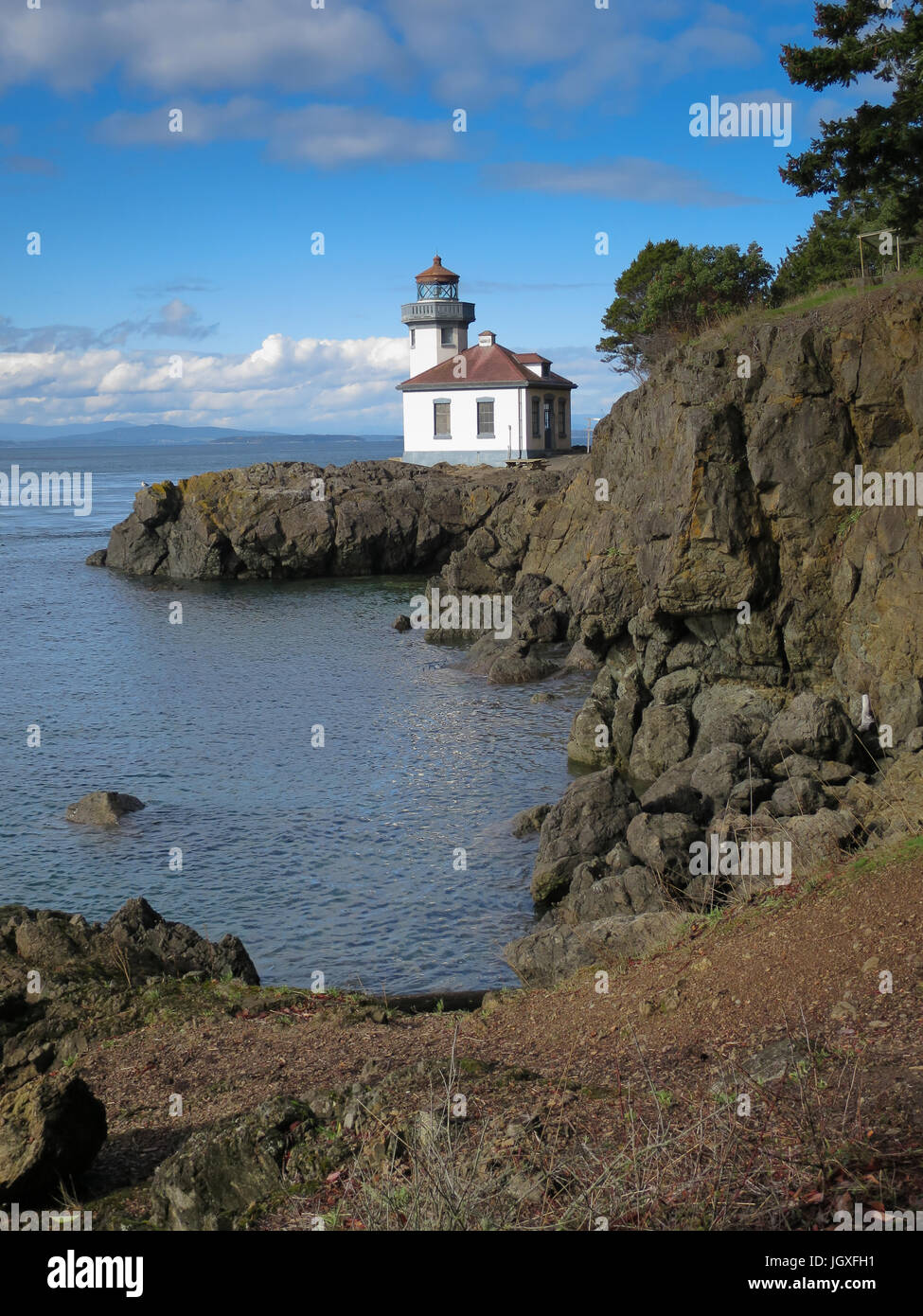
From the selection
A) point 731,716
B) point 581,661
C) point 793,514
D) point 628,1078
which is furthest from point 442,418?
point 628,1078

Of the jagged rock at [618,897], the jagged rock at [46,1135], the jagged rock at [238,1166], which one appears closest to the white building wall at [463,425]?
the jagged rock at [618,897]

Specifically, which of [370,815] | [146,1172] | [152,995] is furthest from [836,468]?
[146,1172]

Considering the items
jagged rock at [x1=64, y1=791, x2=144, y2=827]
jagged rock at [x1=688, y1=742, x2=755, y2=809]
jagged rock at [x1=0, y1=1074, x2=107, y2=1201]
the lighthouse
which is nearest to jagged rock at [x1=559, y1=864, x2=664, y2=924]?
jagged rock at [x1=688, y1=742, x2=755, y2=809]

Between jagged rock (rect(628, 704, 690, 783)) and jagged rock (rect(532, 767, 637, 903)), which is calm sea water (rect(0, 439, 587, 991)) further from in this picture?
jagged rock (rect(628, 704, 690, 783))

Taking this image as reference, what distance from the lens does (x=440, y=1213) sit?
5625 millimetres

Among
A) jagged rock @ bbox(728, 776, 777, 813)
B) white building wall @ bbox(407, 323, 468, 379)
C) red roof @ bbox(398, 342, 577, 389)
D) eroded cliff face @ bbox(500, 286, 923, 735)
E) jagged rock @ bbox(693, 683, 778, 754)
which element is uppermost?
white building wall @ bbox(407, 323, 468, 379)

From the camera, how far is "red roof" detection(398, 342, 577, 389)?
242 feet

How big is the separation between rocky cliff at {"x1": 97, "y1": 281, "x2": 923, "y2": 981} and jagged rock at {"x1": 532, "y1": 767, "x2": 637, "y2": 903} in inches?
1.4

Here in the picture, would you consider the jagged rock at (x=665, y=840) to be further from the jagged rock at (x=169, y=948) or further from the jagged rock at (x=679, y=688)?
the jagged rock at (x=679, y=688)

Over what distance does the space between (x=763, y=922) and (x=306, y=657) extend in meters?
32.5

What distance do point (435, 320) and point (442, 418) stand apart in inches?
385

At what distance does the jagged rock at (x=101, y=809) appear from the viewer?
23750mm

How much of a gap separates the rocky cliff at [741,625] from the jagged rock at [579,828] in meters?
0.03

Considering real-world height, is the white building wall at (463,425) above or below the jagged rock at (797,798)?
above
